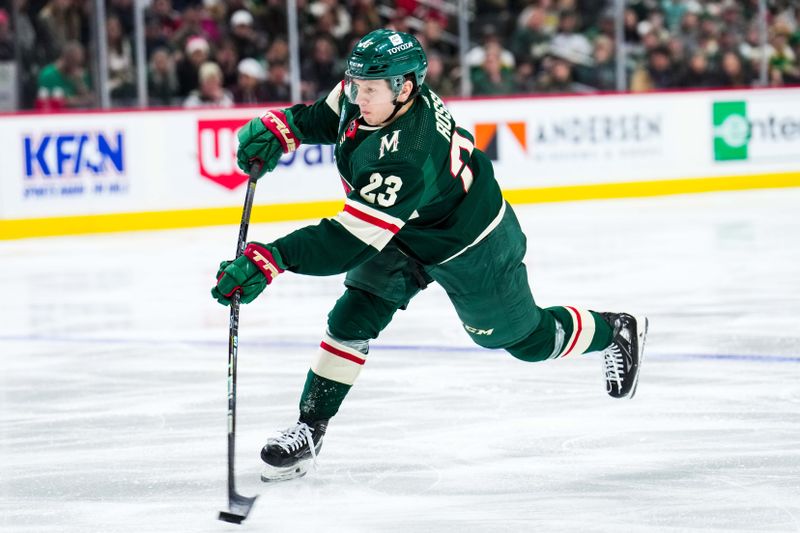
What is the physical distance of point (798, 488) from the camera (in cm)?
334

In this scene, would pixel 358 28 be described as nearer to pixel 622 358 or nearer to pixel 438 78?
pixel 438 78

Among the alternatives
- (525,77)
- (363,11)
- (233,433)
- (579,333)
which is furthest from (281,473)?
(525,77)

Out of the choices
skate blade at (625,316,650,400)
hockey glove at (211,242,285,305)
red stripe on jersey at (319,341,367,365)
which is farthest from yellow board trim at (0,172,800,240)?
hockey glove at (211,242,285,305)

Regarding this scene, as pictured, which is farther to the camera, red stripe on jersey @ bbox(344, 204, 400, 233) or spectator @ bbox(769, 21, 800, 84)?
spectator @ bbox(769, 21, 800, 84)

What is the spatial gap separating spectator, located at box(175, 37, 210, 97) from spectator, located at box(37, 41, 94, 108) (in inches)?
29.4

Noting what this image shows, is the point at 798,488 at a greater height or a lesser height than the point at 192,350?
greater

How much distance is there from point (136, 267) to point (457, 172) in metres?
4.99

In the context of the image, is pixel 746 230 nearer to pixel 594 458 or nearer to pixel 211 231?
pixel 211 231

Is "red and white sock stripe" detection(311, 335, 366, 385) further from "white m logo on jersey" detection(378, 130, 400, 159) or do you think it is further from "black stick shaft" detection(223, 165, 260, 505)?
"white m logo on jersey" detection(378, 130, 400, 159)

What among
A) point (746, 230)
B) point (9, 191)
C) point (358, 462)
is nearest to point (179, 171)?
point (9, 191)

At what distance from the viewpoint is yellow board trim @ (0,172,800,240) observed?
9.73m

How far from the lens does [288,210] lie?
10523 mm

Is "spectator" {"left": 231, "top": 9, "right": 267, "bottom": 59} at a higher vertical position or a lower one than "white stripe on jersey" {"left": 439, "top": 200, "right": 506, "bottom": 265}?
lower

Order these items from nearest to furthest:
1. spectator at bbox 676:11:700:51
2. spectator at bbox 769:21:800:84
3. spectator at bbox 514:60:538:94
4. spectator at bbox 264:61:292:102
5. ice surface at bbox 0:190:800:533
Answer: ice surface at bbox 0:190:800:533 < spectator at bbox 264:61:292:102 < spectator at bbox 514:60:538:94 < spectator at bbox 676:11:700:51 < spectator at bbox 769:21:800:84
